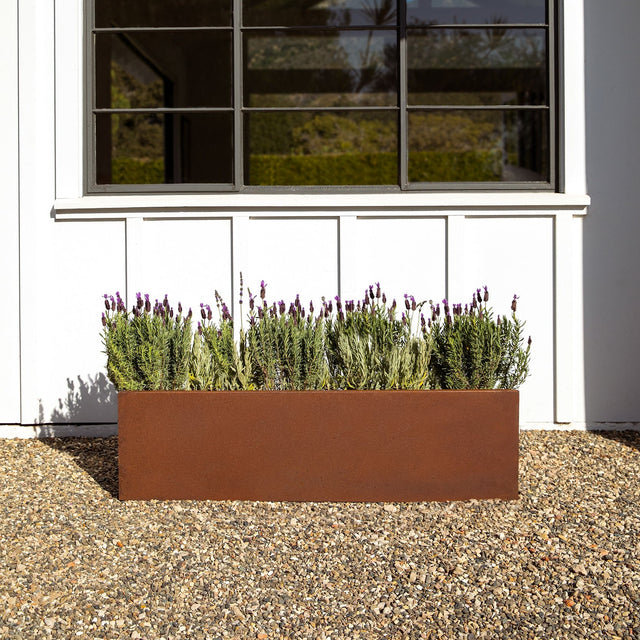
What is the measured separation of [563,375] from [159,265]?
2.41 metres

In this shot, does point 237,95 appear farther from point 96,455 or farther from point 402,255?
point 96,455

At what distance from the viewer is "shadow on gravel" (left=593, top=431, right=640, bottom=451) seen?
13.7 ft

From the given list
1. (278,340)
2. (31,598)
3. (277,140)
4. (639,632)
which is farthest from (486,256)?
(277,140)

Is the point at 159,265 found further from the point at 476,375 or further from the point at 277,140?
the point at 277,140

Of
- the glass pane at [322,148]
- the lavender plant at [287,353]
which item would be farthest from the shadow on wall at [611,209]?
the glass pane at [322,148]

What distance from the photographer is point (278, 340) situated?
339cm

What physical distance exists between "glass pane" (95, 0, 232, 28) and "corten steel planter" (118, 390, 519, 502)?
6608 mm

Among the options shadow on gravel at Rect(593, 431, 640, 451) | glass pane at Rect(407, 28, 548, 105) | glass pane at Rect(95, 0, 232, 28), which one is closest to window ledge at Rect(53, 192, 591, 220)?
shadow on gravel at Rect(593, 431, 640, 451)

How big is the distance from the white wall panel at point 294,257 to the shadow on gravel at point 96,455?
120 centimetres

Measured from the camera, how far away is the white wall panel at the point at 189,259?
4414 mm

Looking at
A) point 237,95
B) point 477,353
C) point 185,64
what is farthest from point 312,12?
point 477,353

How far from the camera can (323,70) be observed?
13781 mm

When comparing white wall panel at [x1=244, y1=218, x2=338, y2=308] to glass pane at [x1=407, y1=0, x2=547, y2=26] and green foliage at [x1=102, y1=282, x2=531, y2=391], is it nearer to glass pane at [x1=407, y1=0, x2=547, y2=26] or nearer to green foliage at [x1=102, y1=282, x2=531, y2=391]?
green foliage at [x1=102, y1=282, x2=531, y2=391]

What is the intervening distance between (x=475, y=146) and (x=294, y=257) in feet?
44.0
